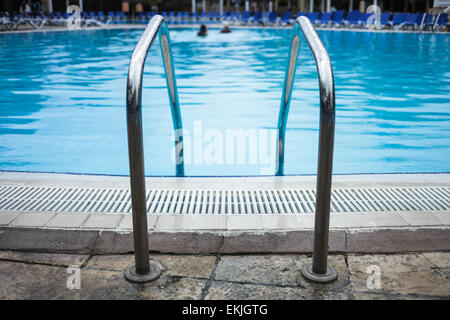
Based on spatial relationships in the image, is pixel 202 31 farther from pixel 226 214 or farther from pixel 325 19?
pixel 226 214

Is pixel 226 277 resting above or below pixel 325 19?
below

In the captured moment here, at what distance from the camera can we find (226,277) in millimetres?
1881

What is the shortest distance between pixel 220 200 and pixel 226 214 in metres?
0.29

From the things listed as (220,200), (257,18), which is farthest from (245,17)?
(220,200)

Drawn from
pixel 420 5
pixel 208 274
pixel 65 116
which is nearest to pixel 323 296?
pixel 208 274

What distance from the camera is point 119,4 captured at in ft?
129

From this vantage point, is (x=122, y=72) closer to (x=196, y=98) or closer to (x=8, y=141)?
(x=196, y=98)

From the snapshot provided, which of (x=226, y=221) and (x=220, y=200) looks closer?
(x=226, y=221)

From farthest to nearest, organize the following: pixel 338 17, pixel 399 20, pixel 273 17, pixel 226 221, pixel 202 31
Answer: pixel 273 17, pixel 338 17, pixel 399 20, pixel 202 31, pixel 226 221

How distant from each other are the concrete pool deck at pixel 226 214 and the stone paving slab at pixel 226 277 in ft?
0.24

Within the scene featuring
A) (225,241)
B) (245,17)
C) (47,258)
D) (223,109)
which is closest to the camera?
(47,258)

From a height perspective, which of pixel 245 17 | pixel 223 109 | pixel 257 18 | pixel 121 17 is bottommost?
pixel 223 109

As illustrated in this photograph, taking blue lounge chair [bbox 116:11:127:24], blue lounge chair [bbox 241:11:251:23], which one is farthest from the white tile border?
blue lounge chair [bbox 116:11:127:24]

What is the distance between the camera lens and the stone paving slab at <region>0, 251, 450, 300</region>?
5.75 ft
